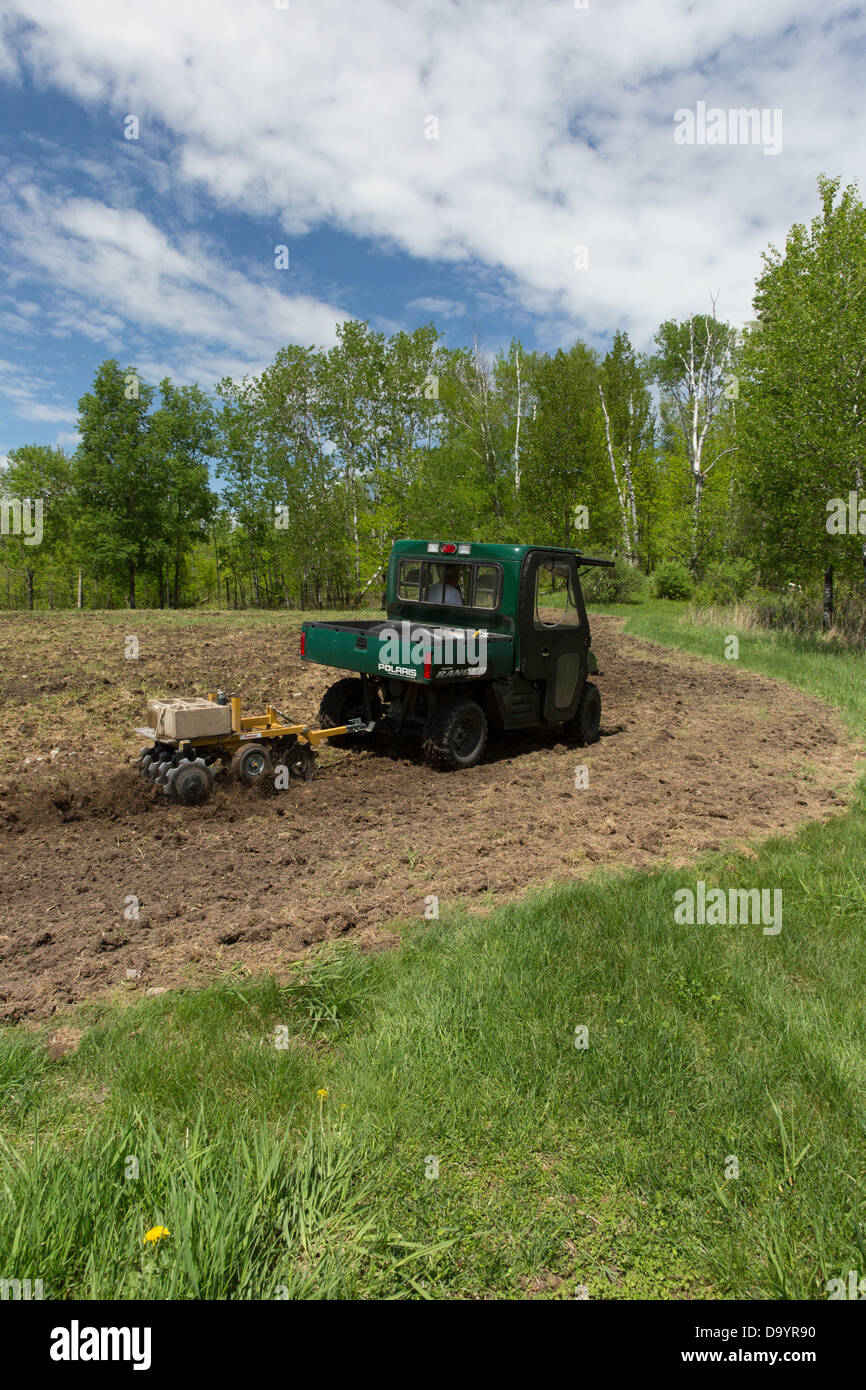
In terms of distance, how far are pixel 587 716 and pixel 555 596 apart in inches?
69.8

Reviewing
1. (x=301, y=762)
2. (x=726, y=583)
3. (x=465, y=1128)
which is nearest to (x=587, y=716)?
(x=301, y=762)

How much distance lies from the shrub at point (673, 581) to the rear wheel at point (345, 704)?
24.1 meters

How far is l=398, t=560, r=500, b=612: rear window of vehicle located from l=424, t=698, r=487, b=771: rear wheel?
49.7 inches

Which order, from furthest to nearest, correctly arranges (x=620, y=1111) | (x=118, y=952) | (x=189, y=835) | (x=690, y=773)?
(x=690, y=773), (x=189, y=835), (x=118, y=952), (x=620, y=1111)

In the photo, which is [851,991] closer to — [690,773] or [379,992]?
[379,992]

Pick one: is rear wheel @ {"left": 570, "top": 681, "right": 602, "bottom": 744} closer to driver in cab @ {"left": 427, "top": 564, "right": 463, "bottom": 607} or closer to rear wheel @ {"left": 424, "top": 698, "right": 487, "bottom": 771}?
rear wheel @ {"left": 424, "top": 698, "right": 487, "bottom": 771}

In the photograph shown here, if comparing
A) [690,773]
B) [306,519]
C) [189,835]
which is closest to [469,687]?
[690,773]

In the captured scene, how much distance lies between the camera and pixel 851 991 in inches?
145

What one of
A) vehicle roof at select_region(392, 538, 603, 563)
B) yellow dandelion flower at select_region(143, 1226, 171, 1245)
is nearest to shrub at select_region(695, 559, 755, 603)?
vehicle roof at select_region(392, 538, 603, 563)

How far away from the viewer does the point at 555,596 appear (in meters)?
8.59

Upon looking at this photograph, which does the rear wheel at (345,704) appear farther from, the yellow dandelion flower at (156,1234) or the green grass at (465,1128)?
the yellow dandelion flower at (156,1234)

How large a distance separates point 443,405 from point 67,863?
31.8 meters

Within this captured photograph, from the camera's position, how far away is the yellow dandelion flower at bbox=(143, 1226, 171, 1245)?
6.98 ft

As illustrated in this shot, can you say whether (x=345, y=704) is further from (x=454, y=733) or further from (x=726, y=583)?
(x=726, y=583)
